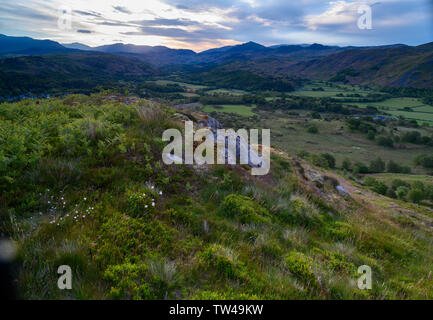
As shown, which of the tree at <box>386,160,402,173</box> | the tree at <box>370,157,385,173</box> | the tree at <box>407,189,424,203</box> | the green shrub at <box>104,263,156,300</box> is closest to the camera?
the green shrub at <box>104,263,156,300</box>

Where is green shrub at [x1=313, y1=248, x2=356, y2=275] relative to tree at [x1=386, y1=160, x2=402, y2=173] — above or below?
above

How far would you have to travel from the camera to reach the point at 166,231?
430 centimetres

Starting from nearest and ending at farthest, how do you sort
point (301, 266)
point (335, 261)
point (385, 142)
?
point (301, 266), point (335, 261), point (385, 142)

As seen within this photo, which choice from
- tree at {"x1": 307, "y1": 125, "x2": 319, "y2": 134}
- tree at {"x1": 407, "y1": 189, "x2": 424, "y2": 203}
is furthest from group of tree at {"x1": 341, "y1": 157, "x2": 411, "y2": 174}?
tree at {"x1": 307, "y1": 125, "x2": 319, "y2": 134}

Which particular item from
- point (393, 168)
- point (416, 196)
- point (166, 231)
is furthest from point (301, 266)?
point (393, 168)

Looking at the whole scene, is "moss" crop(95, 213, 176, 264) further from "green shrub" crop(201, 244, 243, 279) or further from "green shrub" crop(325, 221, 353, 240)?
"green shrub" crop(325, 221, 353, 240)

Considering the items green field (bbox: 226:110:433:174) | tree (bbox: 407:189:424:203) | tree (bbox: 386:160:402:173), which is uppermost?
green field (bbox: 226:110:433:174)

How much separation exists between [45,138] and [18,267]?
14.2 feet

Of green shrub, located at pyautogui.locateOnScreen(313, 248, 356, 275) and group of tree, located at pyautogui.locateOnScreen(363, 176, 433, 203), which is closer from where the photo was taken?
green shrub, located at pyautogui.locateOnScreen(313, 248, 356, 275)

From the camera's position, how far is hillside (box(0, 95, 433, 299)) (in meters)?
3.30

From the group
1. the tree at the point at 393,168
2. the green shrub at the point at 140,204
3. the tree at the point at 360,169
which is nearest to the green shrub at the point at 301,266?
the green shrub at the point at 140,204

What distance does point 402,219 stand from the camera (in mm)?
9664

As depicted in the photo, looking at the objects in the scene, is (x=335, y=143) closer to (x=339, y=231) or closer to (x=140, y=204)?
(x=339, y=231)
